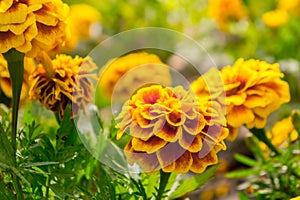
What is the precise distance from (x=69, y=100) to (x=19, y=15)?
225mm

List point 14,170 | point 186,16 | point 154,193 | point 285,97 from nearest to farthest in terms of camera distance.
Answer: point 14,170
point 154,193
point 285,97
point 186,16

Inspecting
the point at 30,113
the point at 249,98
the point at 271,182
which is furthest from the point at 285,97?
the point at 30,113

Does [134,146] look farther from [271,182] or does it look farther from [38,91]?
[271,182]

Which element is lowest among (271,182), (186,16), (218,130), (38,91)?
(271,182)

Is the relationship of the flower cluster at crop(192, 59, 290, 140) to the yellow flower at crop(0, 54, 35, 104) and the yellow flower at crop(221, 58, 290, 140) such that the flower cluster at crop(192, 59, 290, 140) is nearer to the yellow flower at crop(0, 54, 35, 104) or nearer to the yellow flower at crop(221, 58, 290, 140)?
the yellow flower at crop(221, 58, 290, 140)

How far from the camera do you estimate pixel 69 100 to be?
3.74 feet

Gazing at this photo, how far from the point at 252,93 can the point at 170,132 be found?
242 mm

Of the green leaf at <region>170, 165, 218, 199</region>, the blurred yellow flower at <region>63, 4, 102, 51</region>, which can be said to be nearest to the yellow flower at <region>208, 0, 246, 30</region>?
the blurred yellow flower at <region>63, 4, 102, 51</region>

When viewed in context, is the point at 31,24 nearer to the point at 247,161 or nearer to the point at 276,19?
the point at 247,161

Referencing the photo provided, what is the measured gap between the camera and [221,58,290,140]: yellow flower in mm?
1146

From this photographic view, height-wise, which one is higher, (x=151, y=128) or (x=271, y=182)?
(x=151, y=128)

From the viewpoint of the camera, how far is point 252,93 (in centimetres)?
116

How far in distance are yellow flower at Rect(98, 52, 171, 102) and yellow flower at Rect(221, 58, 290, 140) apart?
211 millimetres

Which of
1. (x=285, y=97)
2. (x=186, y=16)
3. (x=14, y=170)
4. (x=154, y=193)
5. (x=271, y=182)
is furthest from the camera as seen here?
(x=186, y=16)
